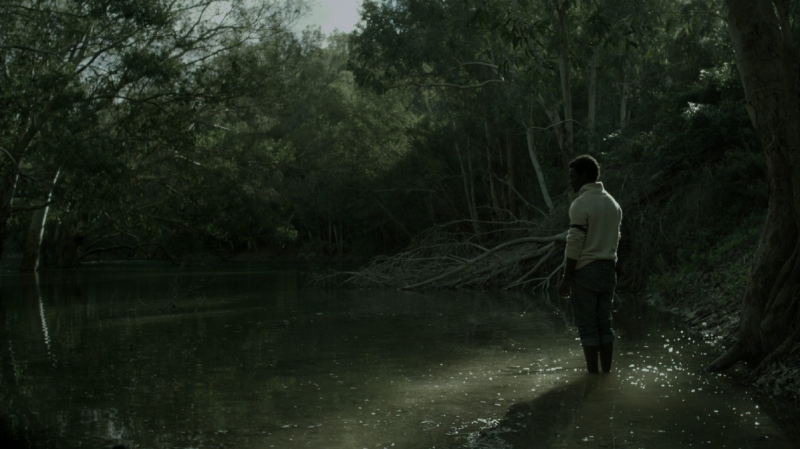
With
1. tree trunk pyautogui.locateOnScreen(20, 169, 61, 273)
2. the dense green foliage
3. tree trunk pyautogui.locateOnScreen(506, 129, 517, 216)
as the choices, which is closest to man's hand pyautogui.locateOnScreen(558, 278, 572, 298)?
the dense green foliage

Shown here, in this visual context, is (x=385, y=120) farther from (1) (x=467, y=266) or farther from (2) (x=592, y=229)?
(2) (x=592, y=229)

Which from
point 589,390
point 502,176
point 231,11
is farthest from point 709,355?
point 502,176

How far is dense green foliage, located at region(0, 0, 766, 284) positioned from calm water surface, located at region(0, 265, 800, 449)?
3549 mm

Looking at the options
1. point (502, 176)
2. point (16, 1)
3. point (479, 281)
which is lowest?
point (479, 281)

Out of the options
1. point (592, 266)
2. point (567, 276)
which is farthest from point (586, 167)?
point (567, 276)

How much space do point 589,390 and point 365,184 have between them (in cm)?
3833

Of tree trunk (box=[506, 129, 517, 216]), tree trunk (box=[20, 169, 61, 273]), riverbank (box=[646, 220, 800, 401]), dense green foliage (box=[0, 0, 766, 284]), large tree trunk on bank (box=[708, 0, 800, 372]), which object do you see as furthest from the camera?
tree trunk (box=[20, 169, 61, 273])

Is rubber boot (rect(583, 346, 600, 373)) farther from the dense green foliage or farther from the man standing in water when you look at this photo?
the dense green foliage

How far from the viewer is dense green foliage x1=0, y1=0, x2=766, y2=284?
18219mm

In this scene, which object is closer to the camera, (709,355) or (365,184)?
(709,355)

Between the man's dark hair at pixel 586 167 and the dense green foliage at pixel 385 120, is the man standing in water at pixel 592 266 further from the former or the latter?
the dense green foliage at pixel 385 120

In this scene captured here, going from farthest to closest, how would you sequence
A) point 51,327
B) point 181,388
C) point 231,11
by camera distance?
point 231,11 → point 51,327 → point 181,388

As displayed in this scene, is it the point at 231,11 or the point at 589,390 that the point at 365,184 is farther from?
the point at 589,390

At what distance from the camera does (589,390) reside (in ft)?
21.8
